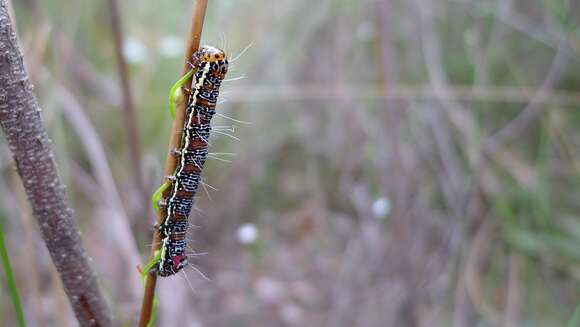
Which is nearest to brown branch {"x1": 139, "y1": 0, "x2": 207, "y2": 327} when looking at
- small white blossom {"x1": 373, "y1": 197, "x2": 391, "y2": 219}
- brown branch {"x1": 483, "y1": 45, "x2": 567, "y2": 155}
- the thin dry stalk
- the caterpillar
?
the caterpillar

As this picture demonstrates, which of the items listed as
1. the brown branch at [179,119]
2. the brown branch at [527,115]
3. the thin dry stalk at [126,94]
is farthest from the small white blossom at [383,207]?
the brown branch at [179,119]

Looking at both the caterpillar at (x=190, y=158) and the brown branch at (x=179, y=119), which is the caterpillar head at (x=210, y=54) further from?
the brown branch at (x=179, y=119)

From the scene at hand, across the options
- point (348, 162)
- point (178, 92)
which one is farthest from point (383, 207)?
point (178, 92)

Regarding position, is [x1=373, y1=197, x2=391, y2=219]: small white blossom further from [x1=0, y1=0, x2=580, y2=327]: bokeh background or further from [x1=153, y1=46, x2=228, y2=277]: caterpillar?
[x1=153, y1=46, x2=228, y2=277]: caterpillar

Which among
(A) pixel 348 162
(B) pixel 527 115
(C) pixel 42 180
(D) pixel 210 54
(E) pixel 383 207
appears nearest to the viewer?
(C) pixel 42 180

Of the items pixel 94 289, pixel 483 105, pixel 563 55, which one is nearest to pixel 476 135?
pixel 483 105

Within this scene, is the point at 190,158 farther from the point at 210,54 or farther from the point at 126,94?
the point at 126,94

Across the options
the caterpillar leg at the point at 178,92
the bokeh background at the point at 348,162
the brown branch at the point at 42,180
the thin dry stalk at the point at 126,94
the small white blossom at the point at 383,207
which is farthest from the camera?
the bokeh background at the point at 348,162
